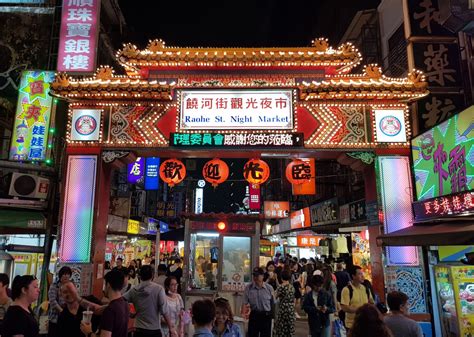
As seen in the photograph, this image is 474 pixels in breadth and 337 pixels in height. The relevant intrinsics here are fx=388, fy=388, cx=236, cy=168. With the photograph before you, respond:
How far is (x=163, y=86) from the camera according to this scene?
408 inches

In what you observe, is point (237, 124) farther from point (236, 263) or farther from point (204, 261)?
point (204, 261)

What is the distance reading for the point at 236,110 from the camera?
1060cm

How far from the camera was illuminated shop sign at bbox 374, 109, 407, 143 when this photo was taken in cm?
1036

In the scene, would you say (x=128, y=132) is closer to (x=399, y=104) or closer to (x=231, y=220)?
(x=231, y=220)

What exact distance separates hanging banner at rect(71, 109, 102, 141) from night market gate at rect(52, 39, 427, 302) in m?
0.03

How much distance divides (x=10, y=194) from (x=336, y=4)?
A: 20.5m

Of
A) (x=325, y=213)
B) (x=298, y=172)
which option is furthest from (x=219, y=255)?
(x=325, y=213)

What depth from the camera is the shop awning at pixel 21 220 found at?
477 inches

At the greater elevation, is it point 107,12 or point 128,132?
point 107,12

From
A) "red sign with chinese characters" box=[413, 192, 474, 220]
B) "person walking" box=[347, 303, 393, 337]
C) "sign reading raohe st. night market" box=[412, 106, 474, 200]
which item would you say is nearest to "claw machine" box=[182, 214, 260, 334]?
"red sign with chinese characters" box=[413, 192, 474, 220]

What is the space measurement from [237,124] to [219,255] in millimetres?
4664

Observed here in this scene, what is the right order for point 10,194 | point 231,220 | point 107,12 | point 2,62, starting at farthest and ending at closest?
1. point 107,12
2. point 2,62
3. point 231,220
4. point 10,194

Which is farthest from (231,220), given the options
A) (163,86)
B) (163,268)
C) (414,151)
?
(414,151)

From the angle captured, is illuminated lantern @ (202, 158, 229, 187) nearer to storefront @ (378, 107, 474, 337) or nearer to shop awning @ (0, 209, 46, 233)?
storefront @ (378, 107, 474, 337)
